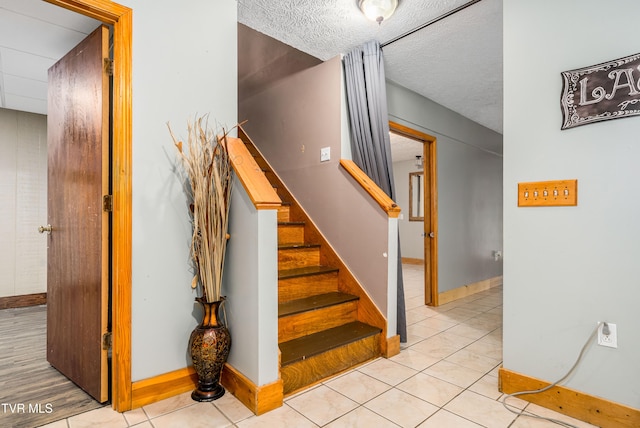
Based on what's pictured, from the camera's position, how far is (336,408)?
5.83ft

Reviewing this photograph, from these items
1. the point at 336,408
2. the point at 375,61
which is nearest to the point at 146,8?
the point at 375,61

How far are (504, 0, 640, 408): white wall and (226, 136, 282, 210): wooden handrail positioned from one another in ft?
4.54

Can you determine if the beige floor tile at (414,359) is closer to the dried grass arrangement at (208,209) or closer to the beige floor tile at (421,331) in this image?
the beige floor tile at (421,331)

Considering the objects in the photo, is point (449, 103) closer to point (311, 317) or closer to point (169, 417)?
point (311, 317)

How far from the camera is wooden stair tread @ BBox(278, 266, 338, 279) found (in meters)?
2.55

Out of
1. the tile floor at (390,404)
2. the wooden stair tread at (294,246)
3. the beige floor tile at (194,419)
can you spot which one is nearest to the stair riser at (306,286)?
the wooden stair tread at (294,246)

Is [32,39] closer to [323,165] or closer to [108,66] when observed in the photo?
[108,66]

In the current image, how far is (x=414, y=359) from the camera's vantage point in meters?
2.42

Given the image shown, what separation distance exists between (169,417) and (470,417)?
1.52 m

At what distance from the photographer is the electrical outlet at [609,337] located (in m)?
1.59

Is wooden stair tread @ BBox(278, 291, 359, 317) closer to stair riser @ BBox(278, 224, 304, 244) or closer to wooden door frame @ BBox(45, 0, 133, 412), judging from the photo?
stair riser @ BBox(278, 224, 304, 244)

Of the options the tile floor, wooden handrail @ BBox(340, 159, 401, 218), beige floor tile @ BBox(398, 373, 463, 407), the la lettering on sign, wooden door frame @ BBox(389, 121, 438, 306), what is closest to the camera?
the la lettering on sign

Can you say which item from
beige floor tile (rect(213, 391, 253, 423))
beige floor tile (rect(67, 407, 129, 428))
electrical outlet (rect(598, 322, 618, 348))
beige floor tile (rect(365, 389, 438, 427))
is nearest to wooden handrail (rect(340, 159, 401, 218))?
beige floor tile (rect(365, 389, 438, 427))

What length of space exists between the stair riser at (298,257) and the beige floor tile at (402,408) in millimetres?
1273
